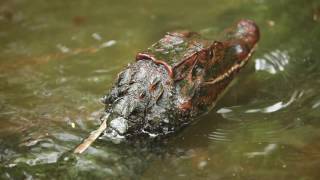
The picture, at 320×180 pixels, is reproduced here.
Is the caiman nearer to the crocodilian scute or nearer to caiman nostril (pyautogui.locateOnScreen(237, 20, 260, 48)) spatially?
the crocodilian scute

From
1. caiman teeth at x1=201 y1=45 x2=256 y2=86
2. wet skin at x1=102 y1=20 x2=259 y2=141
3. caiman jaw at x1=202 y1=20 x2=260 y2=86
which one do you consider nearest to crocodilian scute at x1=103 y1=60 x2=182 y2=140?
wet skin at x1=102 y1=20 x2=259 y2=141

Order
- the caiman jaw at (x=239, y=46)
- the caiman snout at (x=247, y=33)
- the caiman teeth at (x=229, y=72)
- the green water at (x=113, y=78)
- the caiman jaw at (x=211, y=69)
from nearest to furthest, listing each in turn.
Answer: the green water at (x=113, y=78) → the caiman jaw at (x=211, y=69) → the caiman teeth at (x=229, y=72) → the caiman jaw at (x=239, y=46) → the caiman snout at (x=247, y=33)

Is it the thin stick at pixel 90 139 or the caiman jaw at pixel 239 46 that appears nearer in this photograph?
the thin stick at pixel 90 139

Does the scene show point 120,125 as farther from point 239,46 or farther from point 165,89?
point 239,46

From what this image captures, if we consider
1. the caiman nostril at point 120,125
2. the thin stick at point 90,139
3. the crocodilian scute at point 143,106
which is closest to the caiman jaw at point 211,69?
the crocodilian scute at point 143,106

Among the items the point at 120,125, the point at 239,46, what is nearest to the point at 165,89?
the point at 120,125

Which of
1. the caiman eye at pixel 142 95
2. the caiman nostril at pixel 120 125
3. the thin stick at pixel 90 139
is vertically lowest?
the thin stick at pixel 90 139

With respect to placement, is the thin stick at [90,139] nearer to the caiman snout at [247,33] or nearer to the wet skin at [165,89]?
the wet skin at [165,89]
